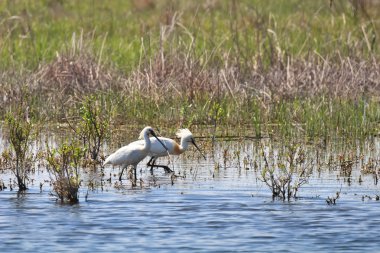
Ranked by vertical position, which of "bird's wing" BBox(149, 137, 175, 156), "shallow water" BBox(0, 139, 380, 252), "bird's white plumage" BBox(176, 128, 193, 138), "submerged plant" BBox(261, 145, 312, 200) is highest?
"bird's white plumage" BBox(176, 128, 193, 138)

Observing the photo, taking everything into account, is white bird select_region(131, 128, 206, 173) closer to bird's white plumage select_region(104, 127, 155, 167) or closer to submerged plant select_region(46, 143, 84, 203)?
bird's white plumage select_region(104, 127, 155, 167)

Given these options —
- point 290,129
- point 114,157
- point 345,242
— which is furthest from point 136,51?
point 345,242

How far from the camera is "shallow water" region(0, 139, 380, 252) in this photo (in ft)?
25.9

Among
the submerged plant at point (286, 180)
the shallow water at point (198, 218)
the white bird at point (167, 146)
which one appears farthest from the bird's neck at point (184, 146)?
the submerged plant at point (286, 180)

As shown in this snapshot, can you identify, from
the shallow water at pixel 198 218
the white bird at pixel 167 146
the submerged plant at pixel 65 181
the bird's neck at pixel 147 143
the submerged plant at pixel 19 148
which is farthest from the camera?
the white bird at pixel 167 146

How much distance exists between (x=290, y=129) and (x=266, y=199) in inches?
139

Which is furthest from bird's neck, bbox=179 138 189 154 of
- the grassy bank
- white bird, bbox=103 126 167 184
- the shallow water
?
the shallow water

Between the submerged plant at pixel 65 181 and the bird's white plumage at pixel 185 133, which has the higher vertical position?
the bird's white plumage at pixel 185 133

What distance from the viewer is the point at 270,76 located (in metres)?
15.8

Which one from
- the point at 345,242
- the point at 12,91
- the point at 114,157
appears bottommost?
the point at 345,242

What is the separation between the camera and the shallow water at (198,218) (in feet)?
25.9

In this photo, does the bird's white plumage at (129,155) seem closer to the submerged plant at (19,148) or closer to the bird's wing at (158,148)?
the bird's wing at (158,148)

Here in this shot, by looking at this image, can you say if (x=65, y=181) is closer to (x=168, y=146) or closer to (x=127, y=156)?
(x=127, y=156)

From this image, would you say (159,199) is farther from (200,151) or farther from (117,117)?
(117,117)
